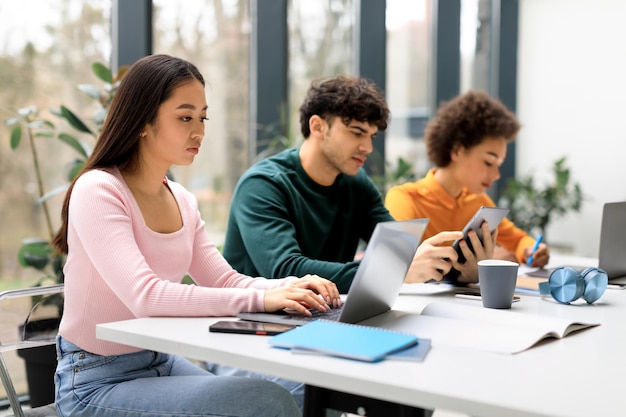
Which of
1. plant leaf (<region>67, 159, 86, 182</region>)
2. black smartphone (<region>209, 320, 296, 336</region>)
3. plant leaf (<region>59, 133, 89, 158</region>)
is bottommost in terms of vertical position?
black smartphone (<region>209, 320, 296, 336</region>)

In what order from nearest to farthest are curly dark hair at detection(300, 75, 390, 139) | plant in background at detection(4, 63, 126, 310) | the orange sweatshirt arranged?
curly dark hair at detection(300, 75, 390, 139) < plant in background at detection(4, 63, 126, 310) < the orange sweatshirt

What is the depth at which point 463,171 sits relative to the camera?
10.1 feet

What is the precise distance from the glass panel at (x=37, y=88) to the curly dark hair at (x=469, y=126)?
1.37 meters

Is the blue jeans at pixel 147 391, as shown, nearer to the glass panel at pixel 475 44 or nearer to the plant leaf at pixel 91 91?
the plant leaf at pixel 91 91

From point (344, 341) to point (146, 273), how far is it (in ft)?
1.63

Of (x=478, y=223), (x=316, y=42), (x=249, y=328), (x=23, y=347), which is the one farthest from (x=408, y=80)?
(x=249, y=328)

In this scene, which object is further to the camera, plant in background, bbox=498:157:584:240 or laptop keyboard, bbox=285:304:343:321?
plant in background, bbox=498:157:584:240

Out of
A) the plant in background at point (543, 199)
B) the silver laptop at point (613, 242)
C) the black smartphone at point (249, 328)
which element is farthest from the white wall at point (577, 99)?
the black smartphone at point (249, 328)

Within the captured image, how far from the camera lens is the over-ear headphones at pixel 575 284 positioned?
1849 millimetres

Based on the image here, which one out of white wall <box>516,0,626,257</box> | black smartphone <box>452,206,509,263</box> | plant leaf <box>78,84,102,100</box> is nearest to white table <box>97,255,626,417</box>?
black smartphone <box>452,206,509,263</box>

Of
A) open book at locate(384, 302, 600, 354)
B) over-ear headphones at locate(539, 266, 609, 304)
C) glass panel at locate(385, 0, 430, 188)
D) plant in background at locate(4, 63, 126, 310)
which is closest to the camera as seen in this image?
open book at locate(384, 302, 600, 354)

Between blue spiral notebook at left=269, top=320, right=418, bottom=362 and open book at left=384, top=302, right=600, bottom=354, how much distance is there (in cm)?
11

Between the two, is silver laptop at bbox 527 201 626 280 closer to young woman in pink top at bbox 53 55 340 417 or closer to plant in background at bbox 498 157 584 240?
young woman in pink top at bbox 53 55 340 417

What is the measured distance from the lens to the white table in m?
1.04
